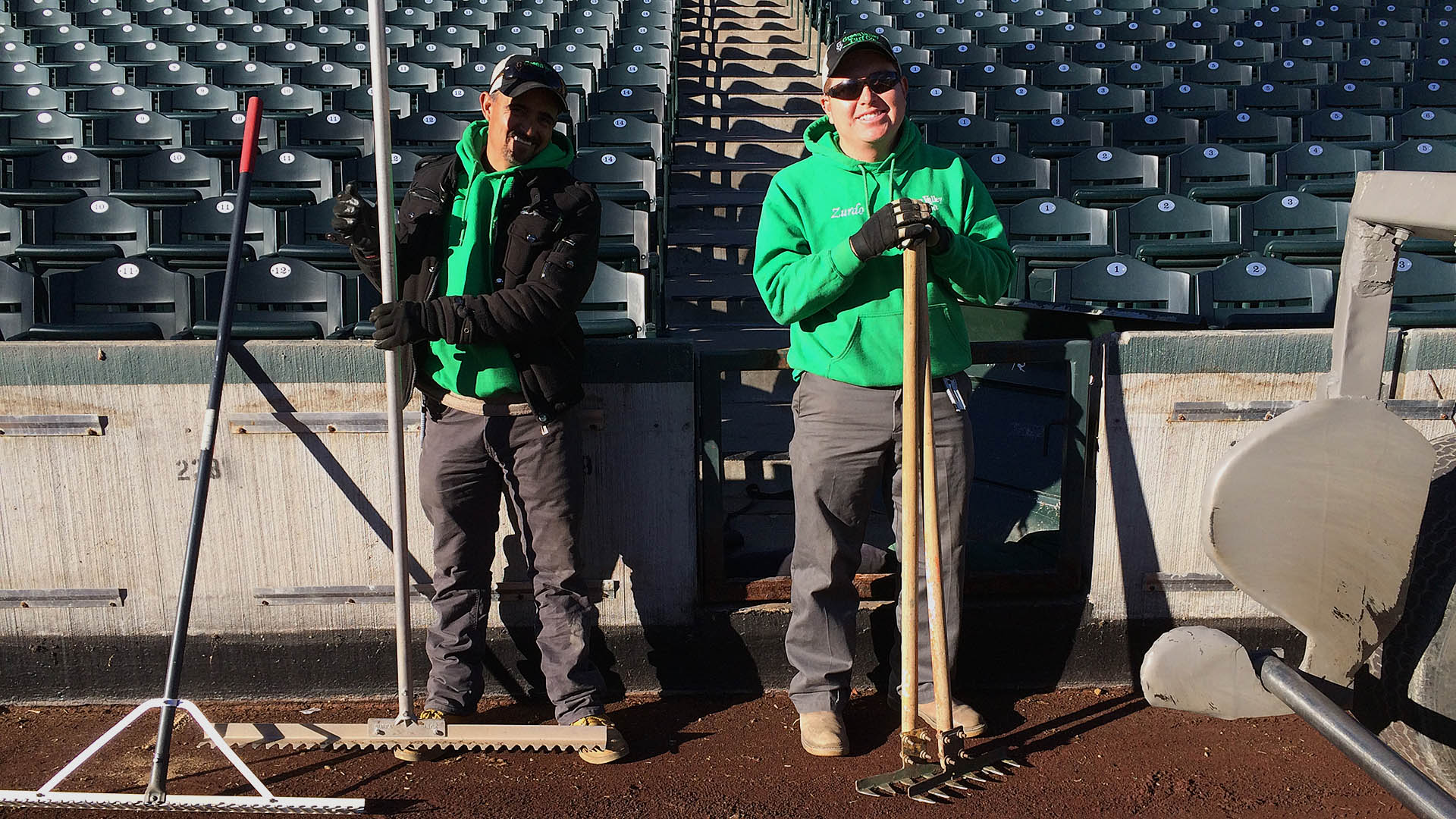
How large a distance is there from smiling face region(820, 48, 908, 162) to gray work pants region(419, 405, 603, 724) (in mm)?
1165

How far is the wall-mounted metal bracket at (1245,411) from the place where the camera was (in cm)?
382

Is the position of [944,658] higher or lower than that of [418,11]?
lower

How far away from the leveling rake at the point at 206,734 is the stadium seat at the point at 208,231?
3.11m

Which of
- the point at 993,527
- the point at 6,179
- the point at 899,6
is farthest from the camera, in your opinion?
the point at 899,6

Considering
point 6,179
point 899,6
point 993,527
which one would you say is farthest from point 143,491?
point 899,6

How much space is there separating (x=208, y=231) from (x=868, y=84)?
469 cm

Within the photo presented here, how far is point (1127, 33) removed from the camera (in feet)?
44.8

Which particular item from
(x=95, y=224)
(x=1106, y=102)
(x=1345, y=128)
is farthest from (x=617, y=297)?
(x=1345, y=128)

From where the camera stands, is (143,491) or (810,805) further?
(143,491)

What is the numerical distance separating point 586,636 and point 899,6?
1239 cm

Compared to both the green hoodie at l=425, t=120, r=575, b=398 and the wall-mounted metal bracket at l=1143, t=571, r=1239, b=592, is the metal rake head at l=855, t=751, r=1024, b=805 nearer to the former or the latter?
the wall-mounted metal bracket at l=1143, t=571, r=1239, b=592

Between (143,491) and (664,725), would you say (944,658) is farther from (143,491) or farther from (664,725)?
(143,491)

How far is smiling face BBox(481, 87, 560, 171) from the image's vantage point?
134 inches

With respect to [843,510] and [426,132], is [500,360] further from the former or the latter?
[426,132]
